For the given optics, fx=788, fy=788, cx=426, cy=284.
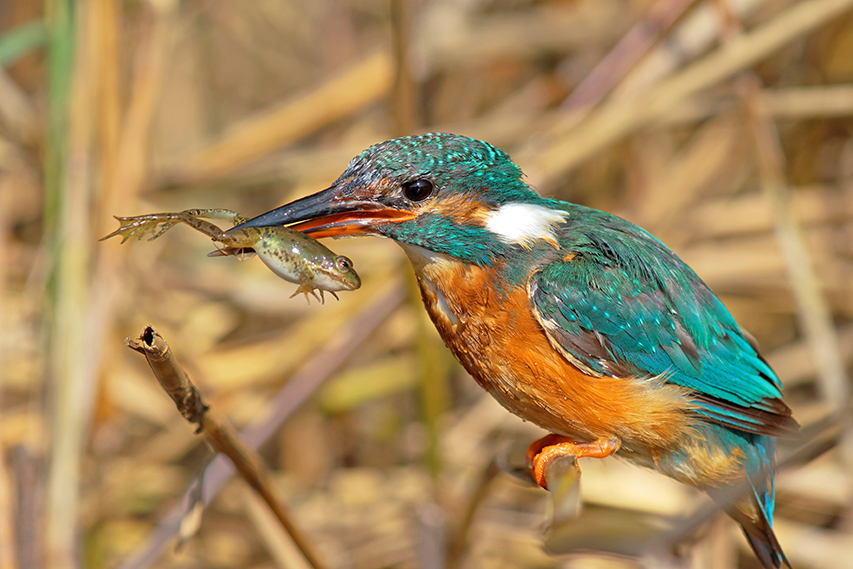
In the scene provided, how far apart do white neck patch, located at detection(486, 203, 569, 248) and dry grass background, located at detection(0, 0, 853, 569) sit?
0.71 meters

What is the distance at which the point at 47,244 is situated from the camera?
227 centimetres

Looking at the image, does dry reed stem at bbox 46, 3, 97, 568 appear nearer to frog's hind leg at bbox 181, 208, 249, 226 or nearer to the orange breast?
frog's hind leg at bbox 181, 208, 249, 226

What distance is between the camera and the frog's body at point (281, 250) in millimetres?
1282

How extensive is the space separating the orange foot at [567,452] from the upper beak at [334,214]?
0.58 m

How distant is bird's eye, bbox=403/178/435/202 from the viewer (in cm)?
154

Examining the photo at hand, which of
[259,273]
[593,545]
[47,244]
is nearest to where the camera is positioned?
[593,545]

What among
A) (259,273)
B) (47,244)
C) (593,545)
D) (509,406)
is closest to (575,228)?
(509,406)

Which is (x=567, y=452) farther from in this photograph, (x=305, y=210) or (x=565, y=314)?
(x=305, y=210)

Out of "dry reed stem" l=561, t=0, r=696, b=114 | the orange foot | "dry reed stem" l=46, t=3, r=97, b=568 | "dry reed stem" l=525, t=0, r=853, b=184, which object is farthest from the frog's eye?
"dry reed stem" l=561, t=0, r=696, b=114

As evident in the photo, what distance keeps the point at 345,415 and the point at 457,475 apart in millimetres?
681

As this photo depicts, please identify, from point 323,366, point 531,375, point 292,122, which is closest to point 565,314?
point 531,375

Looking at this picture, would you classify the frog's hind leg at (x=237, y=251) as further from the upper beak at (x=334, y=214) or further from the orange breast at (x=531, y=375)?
the orange breast at (x=531, y=375)

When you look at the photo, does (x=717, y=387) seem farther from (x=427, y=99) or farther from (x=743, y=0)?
(x=427, y=99)

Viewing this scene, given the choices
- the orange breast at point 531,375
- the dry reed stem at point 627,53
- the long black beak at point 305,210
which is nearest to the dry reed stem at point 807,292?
the dry reed stem at point 627,53
